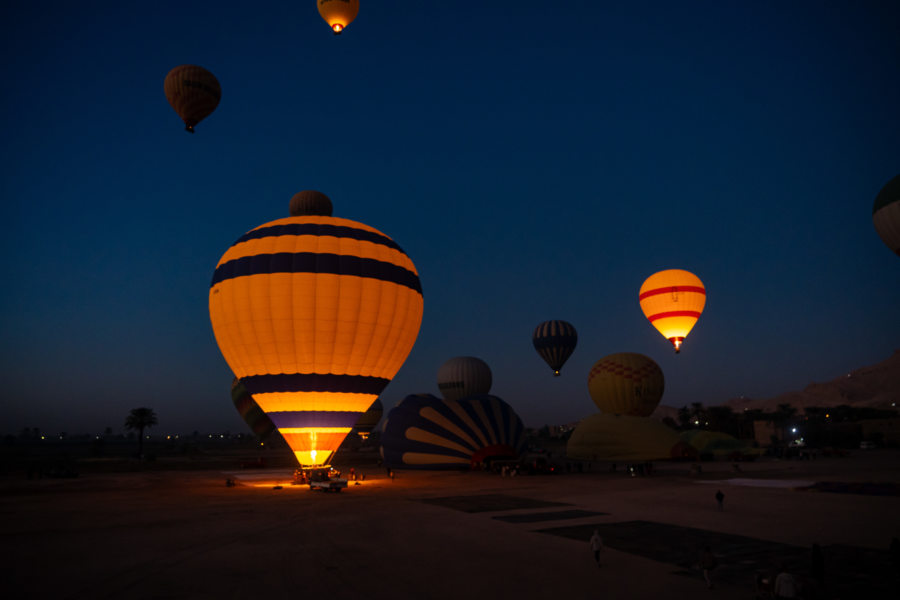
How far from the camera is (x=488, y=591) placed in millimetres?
9789

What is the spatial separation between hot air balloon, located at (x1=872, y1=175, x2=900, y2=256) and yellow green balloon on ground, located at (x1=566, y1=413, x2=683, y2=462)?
A: 55.5ft

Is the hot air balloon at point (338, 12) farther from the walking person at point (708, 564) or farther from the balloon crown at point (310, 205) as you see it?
the walking person at point (708, 564)

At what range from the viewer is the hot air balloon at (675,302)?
39969 millimetres

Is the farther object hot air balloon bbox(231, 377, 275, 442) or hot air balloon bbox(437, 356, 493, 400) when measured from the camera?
hot air balloon bbox(437, 356, 493, 400)

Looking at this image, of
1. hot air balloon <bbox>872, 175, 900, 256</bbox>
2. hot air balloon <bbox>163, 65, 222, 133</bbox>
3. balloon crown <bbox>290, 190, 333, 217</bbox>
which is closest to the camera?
hot air balloon <bbox>872, 175, 900, 256</bbox>

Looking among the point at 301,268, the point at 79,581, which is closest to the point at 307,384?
the point at 301,268

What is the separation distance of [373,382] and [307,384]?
11.1 ft

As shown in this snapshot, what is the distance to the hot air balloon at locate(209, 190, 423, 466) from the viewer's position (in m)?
26.2

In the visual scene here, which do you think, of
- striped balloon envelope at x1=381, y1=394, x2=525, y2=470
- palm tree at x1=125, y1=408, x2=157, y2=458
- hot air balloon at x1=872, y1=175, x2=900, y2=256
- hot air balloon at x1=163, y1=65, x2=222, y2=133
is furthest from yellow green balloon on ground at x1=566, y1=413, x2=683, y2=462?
palm tree at x1=125, y1=408, x2=157, y2=458

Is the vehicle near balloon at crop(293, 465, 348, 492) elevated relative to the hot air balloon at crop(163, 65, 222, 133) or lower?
lower

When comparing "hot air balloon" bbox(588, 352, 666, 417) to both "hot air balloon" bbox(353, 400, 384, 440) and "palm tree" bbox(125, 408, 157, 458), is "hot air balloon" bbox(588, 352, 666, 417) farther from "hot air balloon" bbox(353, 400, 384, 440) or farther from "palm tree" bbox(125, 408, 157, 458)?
"palm tree" bbox(125, 408, 157, 458)

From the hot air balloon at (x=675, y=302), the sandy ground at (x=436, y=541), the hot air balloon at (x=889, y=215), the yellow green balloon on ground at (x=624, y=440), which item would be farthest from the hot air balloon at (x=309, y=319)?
the hot air balloon at (x=889, y=215)

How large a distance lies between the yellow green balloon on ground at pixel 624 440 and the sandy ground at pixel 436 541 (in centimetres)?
1204

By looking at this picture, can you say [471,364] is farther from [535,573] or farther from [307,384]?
[535,573]
